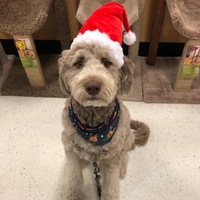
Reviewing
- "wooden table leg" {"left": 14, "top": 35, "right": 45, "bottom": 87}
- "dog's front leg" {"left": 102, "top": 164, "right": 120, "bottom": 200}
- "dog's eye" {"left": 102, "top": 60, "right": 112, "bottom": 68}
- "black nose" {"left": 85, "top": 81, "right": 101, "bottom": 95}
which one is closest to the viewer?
"black nose" {"left": 85, "top": 81, "right": 101, "bottom": 95}

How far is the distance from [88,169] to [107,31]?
89 cm

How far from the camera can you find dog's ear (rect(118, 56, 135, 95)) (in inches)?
38.2

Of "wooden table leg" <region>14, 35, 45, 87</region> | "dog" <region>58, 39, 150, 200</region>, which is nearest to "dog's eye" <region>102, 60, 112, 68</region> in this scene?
"dog" <region>58, 39, 150, 200</region>

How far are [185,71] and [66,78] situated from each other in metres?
1.07

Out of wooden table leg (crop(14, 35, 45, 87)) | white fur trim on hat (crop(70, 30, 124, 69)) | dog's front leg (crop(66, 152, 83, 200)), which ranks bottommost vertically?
dog's front leg (crop(66, 152, 83, 200))

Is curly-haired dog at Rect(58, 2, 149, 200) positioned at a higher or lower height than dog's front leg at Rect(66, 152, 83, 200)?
higher

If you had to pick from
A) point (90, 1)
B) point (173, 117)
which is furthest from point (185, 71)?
point (90, 1)

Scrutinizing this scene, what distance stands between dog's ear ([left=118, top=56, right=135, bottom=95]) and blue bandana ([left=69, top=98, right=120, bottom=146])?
0.13 metres

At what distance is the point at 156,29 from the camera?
179 cm

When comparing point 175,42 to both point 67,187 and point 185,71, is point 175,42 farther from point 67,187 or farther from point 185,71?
point 67,187

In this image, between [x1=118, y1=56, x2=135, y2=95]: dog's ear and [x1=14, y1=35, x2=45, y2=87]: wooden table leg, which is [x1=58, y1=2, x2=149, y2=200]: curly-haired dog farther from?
[x1=14, y1=35, x2=45, y2=87]: wooden table leg

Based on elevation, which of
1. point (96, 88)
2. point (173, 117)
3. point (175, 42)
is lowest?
point (173, 117)

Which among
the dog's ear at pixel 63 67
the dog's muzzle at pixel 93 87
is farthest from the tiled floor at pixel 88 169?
the dog's muzzle at pixel 93 87

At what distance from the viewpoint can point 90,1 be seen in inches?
64.7
